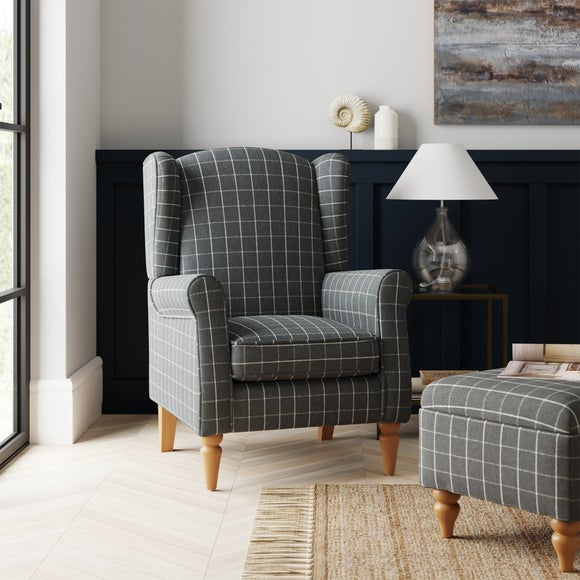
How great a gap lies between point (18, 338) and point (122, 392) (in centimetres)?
67

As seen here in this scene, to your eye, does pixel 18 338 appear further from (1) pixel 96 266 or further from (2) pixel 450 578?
(2) pixel 450 578

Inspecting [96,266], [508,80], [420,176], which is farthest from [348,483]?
[508,80]

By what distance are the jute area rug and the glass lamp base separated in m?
0.98

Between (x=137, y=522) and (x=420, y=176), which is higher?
(x=420, y=176)

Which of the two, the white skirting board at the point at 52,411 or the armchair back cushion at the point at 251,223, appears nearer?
the armchair back cushion at the point at 251,223

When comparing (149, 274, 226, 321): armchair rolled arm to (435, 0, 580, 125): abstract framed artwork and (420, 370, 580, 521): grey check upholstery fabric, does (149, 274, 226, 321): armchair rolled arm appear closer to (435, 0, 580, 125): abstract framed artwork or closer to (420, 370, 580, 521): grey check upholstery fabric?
(420, 370, 580, 521): grey check upholstery fabric

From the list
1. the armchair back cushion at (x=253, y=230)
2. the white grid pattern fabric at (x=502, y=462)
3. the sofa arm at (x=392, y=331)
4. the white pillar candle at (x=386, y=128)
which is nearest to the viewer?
the white grid pattern fabric at (x=502, y=462)

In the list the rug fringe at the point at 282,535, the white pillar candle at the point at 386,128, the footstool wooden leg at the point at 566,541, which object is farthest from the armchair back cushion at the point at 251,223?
the footstool wooden leg at the point at 566,541

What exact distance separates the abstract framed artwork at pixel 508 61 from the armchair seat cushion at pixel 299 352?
1395mm

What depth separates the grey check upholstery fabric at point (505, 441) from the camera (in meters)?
1.87

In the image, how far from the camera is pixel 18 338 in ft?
10.0

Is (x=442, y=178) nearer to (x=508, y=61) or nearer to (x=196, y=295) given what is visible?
(x=508, y=61)

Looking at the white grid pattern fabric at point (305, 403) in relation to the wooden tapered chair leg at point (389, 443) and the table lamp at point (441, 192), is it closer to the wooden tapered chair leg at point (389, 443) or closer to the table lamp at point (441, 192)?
the wooden tapered chair leg at point (389, 443)

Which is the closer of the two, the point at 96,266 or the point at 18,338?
the point at 18,338
